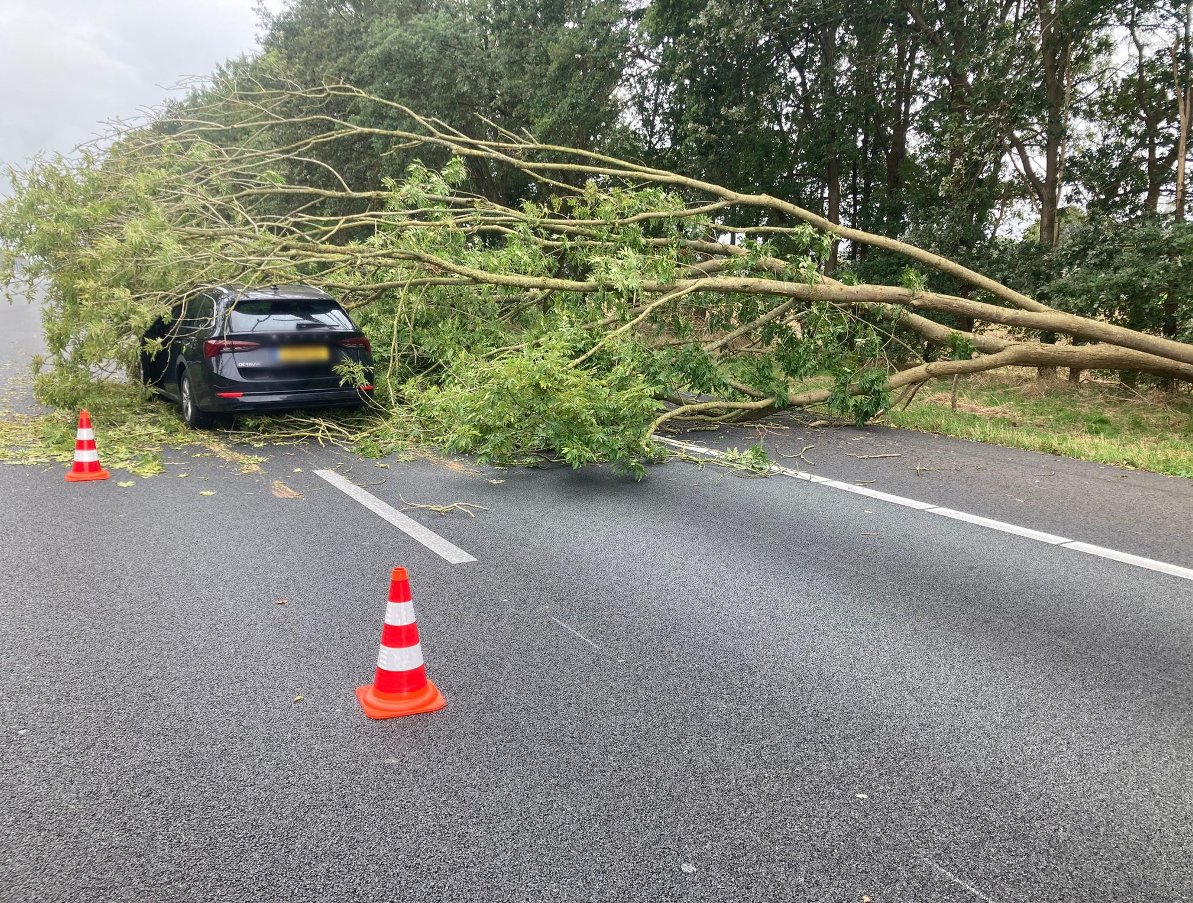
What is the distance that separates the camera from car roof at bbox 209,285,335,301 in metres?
8.55

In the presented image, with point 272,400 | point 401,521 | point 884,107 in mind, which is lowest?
point 401,521

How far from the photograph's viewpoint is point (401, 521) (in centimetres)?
575

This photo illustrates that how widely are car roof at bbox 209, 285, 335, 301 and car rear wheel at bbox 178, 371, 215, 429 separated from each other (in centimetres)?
100

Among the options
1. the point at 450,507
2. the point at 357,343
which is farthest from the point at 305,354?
the point at 450,507

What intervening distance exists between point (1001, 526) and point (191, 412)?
25.8 ft

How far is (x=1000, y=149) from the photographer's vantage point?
14211 mm

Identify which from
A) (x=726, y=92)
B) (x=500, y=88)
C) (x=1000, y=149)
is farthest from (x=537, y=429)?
(x=500, y=88)

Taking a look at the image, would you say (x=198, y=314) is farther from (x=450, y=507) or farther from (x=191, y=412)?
→ (x=450, y=507)

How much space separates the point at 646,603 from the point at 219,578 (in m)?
2.36

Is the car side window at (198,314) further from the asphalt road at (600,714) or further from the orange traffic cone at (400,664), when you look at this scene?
the orange traffic cone at (400,664)

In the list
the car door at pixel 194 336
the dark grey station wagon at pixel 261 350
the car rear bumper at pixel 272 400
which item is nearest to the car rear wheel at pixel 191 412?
the dark grey station wagon at pixel 261 350

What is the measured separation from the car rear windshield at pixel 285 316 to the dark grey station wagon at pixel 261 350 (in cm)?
1

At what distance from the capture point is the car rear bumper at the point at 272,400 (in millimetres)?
8273

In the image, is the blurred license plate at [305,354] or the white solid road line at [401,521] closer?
the white solid road line at [401,521]
